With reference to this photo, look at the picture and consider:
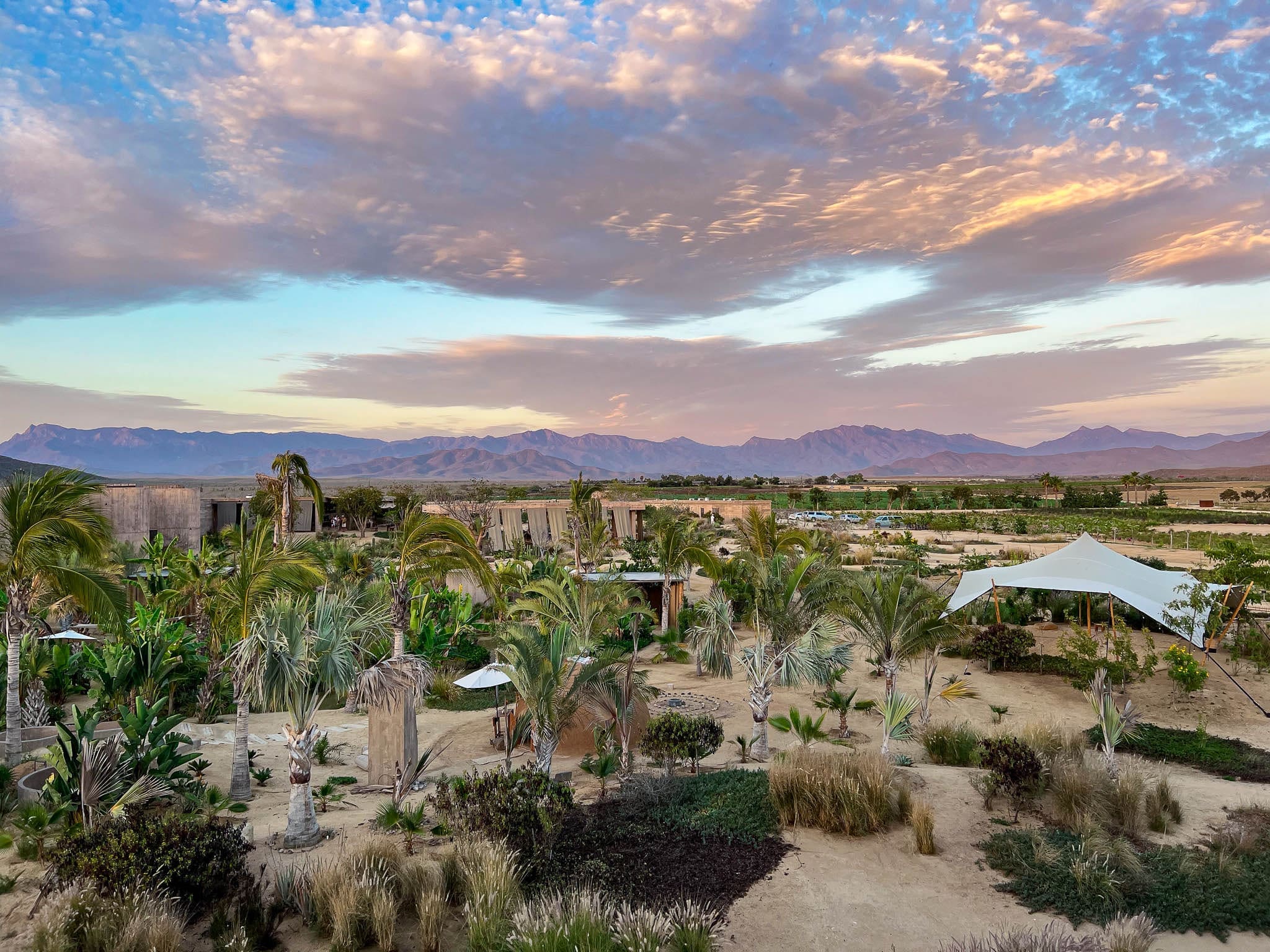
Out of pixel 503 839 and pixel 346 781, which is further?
pixel 346 781

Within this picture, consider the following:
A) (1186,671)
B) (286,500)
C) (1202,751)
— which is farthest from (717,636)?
(286,500)

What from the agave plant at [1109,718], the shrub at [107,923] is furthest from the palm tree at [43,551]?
the agave plant at [1109,718]

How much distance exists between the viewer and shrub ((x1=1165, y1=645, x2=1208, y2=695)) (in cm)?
1475

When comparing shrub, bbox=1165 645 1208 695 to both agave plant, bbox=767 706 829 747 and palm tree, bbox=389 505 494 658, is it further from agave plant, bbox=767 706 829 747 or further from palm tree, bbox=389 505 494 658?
palm tree, bbox=389 505 494 658

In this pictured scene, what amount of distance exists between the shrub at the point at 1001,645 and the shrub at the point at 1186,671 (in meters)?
3.32

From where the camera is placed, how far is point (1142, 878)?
7660 millimetres

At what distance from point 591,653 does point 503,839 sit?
17.7ft

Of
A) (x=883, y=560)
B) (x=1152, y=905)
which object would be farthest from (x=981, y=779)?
(x=883, y=560)

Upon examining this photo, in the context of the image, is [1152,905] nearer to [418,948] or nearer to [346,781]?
[418,948]

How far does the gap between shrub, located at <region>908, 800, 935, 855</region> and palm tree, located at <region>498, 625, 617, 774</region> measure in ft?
14.1

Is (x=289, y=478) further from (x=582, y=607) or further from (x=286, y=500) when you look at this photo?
(x=582, y=607)

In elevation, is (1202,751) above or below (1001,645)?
below

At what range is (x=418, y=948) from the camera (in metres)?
7.11

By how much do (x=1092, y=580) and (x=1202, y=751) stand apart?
21.0 feet
